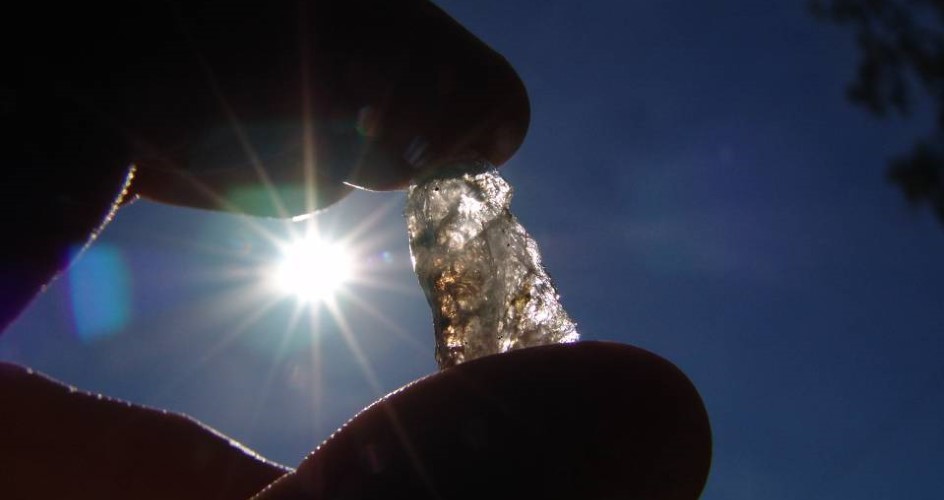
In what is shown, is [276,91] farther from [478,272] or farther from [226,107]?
[478,272]

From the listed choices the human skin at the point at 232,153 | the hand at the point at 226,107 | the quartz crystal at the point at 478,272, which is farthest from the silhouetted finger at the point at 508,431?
the quartz crystal at the point at 478,272

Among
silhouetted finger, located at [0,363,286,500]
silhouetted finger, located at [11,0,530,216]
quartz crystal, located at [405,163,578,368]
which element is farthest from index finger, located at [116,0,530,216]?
silhouetted finger, located at [0,363,286,500]

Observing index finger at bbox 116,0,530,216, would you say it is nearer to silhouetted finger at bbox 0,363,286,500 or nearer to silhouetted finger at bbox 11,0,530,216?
silhouetted finger at bbox 11,0,530,216

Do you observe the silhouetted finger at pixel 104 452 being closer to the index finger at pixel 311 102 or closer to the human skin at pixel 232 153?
the human skin at pixel 232 153

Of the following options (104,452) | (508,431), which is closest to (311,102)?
(508,431)

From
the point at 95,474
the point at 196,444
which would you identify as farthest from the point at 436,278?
the point at 95,474
